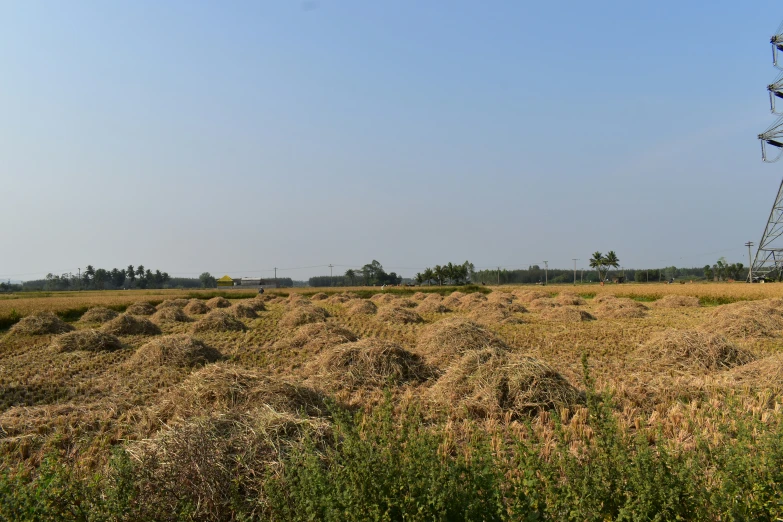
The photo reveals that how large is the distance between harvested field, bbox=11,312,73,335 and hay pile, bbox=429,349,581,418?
1822 centimetres

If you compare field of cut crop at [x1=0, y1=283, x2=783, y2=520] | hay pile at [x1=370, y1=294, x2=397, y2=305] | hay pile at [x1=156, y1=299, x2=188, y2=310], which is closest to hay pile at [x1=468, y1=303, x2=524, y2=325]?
field of cut crop at [x1=0, y1=283, x2=783, y2=520]

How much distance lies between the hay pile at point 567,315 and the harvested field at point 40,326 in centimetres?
2125

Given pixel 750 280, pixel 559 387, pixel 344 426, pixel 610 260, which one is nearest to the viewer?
pixel 344 426

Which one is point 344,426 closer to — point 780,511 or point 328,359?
point 780,511

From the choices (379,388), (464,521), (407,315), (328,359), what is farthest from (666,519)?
(407,315)

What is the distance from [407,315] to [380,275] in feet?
334

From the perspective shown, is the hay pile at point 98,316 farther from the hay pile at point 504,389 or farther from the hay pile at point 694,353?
the hay pile at point 694,353

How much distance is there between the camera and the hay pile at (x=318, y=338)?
12133 millimetres

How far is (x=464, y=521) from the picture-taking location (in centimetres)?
289

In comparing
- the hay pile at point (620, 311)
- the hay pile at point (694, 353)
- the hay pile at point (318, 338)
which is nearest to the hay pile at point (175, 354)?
the hay pile at point (318, 338)

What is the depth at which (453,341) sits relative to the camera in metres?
11.4

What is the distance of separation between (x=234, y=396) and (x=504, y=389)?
4.18 meters

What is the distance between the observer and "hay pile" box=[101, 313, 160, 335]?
658 inches

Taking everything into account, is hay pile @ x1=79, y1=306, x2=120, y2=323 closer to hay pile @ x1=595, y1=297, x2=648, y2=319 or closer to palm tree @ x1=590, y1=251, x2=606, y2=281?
hay pile @ x1=595, y1=297, x2=648, y2=319
